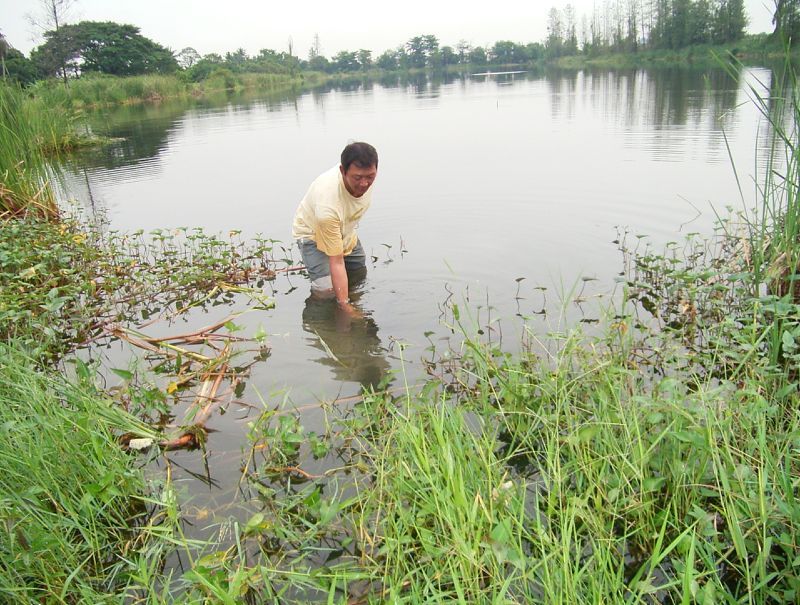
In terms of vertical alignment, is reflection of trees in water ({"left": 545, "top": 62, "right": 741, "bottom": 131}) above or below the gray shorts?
above

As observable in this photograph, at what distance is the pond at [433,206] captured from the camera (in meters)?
3.96

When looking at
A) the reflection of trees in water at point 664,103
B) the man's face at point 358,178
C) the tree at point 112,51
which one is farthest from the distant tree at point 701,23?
the man's face at point 358,178

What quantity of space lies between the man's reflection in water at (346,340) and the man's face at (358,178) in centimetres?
103

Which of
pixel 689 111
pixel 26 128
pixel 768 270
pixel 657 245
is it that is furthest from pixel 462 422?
pixel 689 111

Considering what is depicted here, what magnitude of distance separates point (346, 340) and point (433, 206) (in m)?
3.88

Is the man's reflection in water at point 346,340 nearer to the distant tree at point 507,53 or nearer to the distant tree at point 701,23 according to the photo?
the distant tree at point 701,23

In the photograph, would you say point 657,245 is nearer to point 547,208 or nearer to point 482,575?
point 547,208

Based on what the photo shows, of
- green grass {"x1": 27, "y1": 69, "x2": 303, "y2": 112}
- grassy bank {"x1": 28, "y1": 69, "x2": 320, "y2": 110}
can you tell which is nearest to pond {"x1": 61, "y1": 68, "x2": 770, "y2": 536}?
grassy bank {"x1": 28, "y1": 69, "x2": 320, "y2": 110}

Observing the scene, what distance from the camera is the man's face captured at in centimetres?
408

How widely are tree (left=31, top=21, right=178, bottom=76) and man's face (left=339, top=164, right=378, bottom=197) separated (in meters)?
49.7

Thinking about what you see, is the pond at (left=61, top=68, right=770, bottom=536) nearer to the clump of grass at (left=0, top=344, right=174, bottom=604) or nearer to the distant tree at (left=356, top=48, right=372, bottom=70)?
the clump of grass at (left=0, top=344, right=174, bottom=604)

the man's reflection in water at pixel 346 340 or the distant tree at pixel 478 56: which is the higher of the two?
the distant tree at pixel 478 56

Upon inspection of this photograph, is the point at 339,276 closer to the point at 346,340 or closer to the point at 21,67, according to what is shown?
the point at 346,340

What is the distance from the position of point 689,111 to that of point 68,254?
43.9 feet
